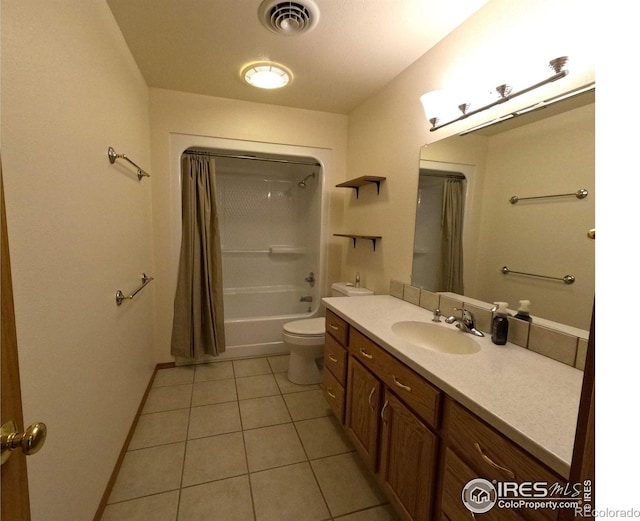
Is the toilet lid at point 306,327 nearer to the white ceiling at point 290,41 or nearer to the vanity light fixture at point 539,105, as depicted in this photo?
the vanity light fixture at point 539,105

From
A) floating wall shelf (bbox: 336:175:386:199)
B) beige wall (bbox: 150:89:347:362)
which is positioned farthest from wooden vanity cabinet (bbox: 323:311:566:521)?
beige wall (bbox: 150:89:347:362)

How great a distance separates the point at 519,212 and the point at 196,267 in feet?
7.89

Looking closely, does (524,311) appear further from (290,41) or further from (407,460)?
(290,41)

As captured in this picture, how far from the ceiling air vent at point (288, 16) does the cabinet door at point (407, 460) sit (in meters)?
1.91

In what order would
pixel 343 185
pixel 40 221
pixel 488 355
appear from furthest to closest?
pixel 343 185, pixel 488 355, pixel 40 221

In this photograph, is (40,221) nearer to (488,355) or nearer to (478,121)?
(488,355)

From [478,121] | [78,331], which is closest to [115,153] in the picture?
[78,331]

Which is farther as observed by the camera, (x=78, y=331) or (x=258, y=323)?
(x=258, y=323)

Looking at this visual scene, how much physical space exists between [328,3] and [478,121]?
96 centimetres

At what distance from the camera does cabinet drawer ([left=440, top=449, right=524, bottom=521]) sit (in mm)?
896

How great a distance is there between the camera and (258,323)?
2943 millimetres

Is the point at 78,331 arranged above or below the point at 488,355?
above

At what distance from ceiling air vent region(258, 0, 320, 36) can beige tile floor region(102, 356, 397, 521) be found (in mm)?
2409

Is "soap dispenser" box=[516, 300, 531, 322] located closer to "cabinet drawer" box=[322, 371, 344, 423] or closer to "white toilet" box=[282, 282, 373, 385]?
"cabinet drawer" box=[322, 371, 344, 423]
